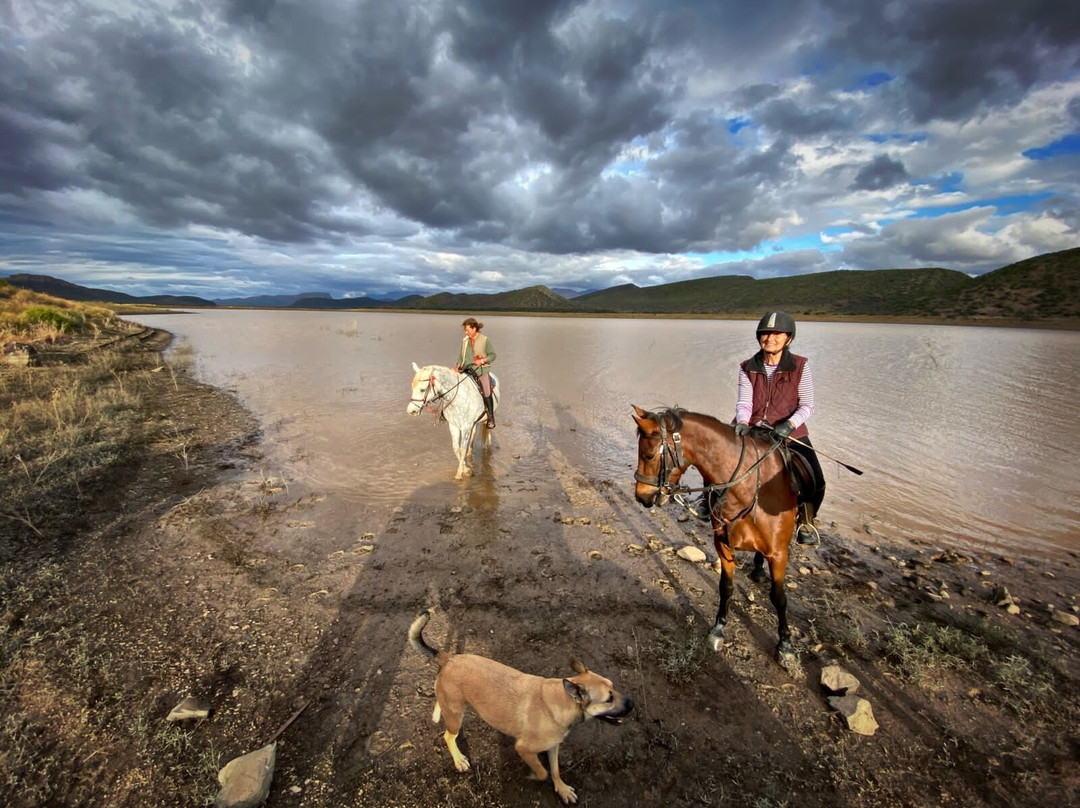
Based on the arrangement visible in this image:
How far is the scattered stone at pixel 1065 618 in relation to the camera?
17.1 feet

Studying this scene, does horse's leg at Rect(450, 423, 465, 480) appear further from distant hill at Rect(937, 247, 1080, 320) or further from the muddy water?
distant hill at Rect(937, 247, 1080, 320)

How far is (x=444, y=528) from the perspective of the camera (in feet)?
24.9

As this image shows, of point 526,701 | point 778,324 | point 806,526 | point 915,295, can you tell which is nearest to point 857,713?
point 806,526

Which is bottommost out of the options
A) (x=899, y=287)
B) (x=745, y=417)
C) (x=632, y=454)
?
(x=632, y=454)

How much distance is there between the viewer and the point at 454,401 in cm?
1024

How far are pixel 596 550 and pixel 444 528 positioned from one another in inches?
109

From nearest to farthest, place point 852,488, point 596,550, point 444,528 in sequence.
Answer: point 596,550 → point 444,528 → point 852,488

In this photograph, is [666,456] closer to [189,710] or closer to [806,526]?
[806,526]

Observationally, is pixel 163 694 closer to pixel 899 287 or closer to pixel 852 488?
pixel 852 488

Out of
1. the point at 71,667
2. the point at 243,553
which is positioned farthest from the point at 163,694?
the point at 243,553

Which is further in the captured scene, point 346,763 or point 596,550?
point 596,550

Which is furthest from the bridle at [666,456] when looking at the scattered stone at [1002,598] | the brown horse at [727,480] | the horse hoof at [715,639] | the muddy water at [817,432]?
the scattered stone at [1002,598]

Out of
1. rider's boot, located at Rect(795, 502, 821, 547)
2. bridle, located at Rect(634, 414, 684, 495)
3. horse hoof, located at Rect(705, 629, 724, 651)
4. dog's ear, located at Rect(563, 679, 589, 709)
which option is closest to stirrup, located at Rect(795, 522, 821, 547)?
rider's boot, located at Rect(795, 502, 821, 547)

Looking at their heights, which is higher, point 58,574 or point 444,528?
point 58,574
